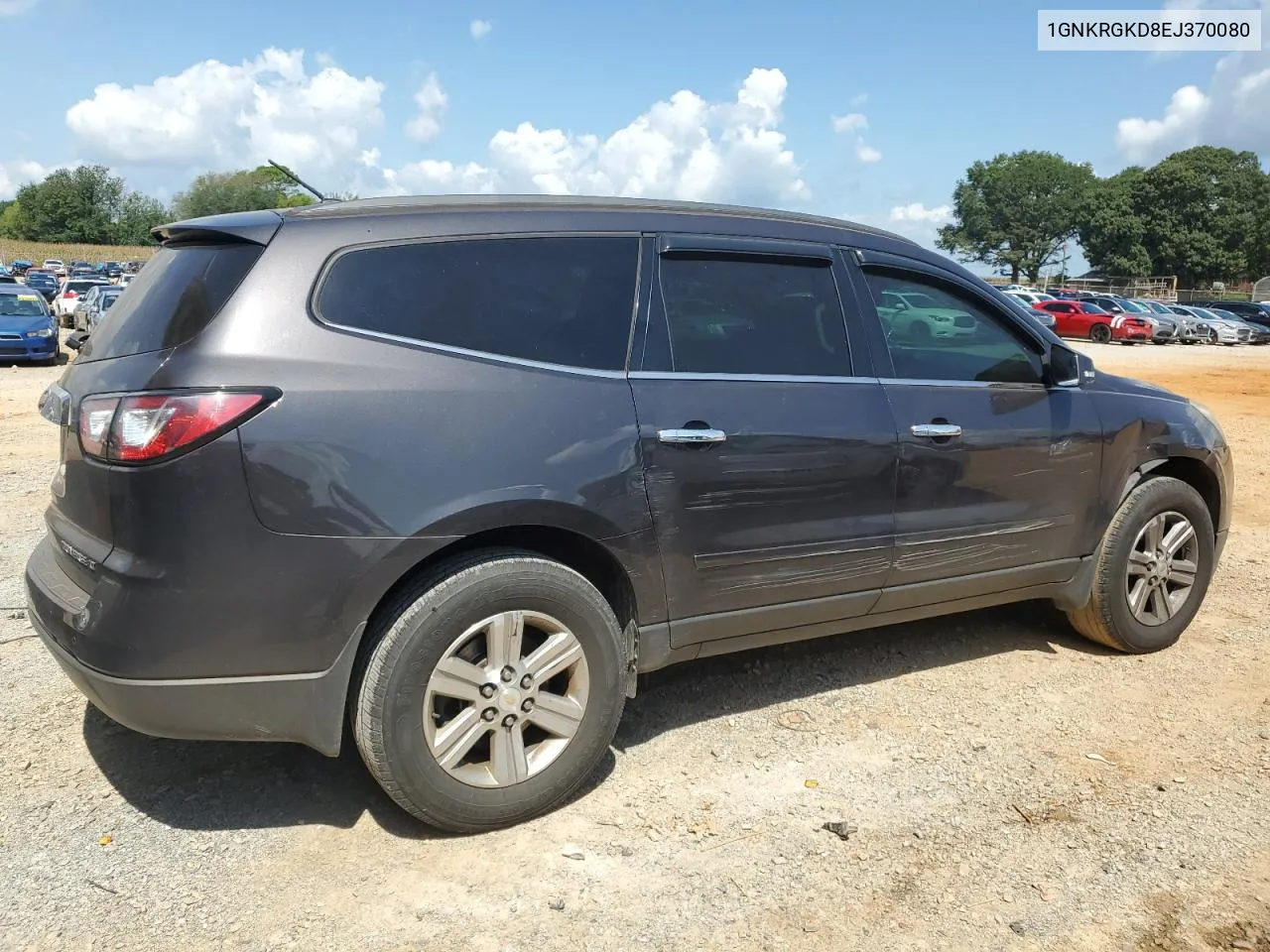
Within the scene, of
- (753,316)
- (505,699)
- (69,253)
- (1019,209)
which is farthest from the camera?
(1019,209)

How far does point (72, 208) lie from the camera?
115375 millimetres

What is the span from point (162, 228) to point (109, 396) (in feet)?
2.72

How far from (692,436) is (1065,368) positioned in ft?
6.17

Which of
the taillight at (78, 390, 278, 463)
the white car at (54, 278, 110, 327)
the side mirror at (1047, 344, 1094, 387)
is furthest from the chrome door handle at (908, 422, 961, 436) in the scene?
the white car at (54, 278, 110, 327)

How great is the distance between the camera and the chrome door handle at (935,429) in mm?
3666

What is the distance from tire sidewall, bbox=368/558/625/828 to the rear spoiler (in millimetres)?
1127

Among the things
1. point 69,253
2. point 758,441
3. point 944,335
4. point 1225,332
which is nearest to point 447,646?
point 758,441

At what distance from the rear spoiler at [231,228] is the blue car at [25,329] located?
60.9 feet

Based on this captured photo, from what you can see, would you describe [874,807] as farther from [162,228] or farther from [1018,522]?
[162,228]

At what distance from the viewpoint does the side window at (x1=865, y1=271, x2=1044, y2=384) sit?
381 cm

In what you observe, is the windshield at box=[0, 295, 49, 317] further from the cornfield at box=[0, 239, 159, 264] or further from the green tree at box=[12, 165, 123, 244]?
the green tree at box=[12, 165, 123, 244]

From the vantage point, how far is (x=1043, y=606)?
206 inches

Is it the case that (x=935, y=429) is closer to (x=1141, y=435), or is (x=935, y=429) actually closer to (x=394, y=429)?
(x=1141, y=435)

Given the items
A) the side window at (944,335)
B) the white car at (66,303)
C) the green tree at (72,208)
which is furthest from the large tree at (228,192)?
the side window at (944,335)
